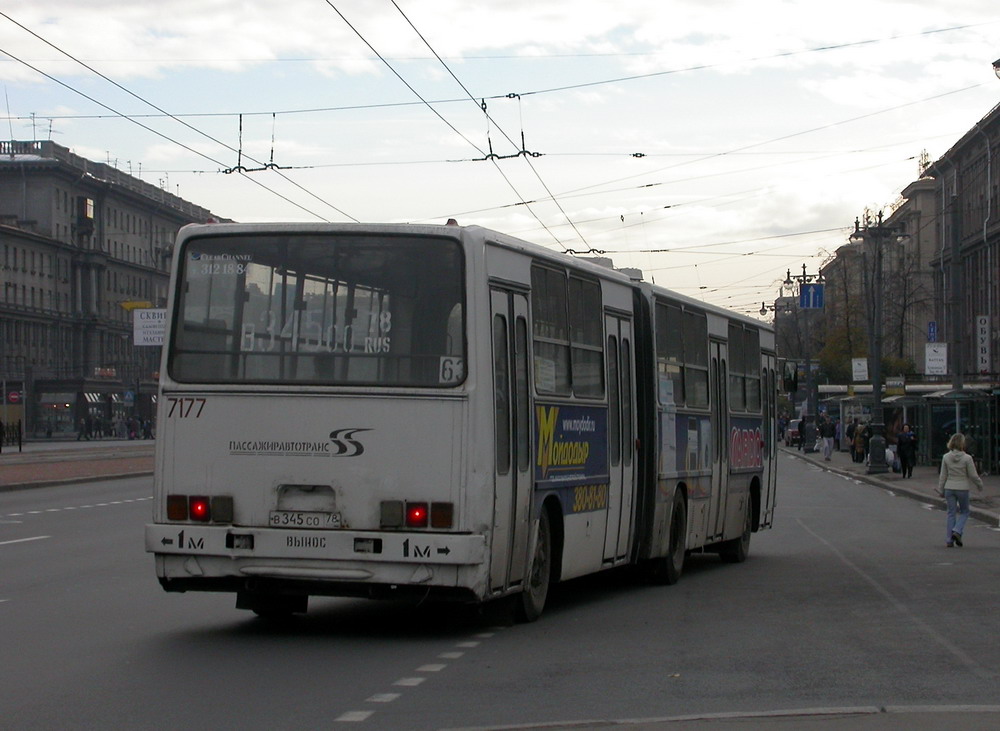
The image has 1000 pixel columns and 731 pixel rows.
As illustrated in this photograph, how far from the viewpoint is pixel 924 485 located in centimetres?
4369

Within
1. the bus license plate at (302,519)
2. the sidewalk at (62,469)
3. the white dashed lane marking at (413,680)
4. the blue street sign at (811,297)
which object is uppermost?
the blue street sign at (811,297)

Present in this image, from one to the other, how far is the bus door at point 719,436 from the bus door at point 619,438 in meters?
3.33

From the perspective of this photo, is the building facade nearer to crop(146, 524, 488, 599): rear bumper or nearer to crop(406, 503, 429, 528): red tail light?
crop(146, 524, 488, 599): rear bumper

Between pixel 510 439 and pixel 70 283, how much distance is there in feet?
341

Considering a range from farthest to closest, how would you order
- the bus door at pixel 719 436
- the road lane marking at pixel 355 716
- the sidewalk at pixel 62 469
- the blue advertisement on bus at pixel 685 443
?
the sidewalk at pixel 62 469 < the bus door at pixel 719 436 < the blue advertisement on bus at pixel 685 443 < the road lane marking at pixel 355 716

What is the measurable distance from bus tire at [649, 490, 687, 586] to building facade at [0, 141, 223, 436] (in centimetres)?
8461

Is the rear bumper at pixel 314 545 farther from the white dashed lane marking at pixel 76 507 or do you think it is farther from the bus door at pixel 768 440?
the white dashed lane marking at pixel 76 507

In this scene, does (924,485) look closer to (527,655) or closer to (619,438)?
(619,438)

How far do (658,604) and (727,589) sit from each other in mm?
1784

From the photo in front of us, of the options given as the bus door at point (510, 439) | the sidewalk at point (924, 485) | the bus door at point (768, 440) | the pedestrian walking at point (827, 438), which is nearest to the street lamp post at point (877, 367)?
the sidewalk at point (924, 485)

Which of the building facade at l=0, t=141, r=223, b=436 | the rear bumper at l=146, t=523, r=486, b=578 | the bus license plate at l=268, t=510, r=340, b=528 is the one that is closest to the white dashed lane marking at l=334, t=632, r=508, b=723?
the rear bumper at l=146, t=523, r=486, b=578

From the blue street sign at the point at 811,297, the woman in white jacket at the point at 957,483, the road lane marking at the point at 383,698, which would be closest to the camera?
the road lane marking at the point at 383,698

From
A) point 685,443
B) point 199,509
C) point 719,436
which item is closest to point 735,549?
point 719,436

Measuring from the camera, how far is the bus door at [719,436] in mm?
18062
